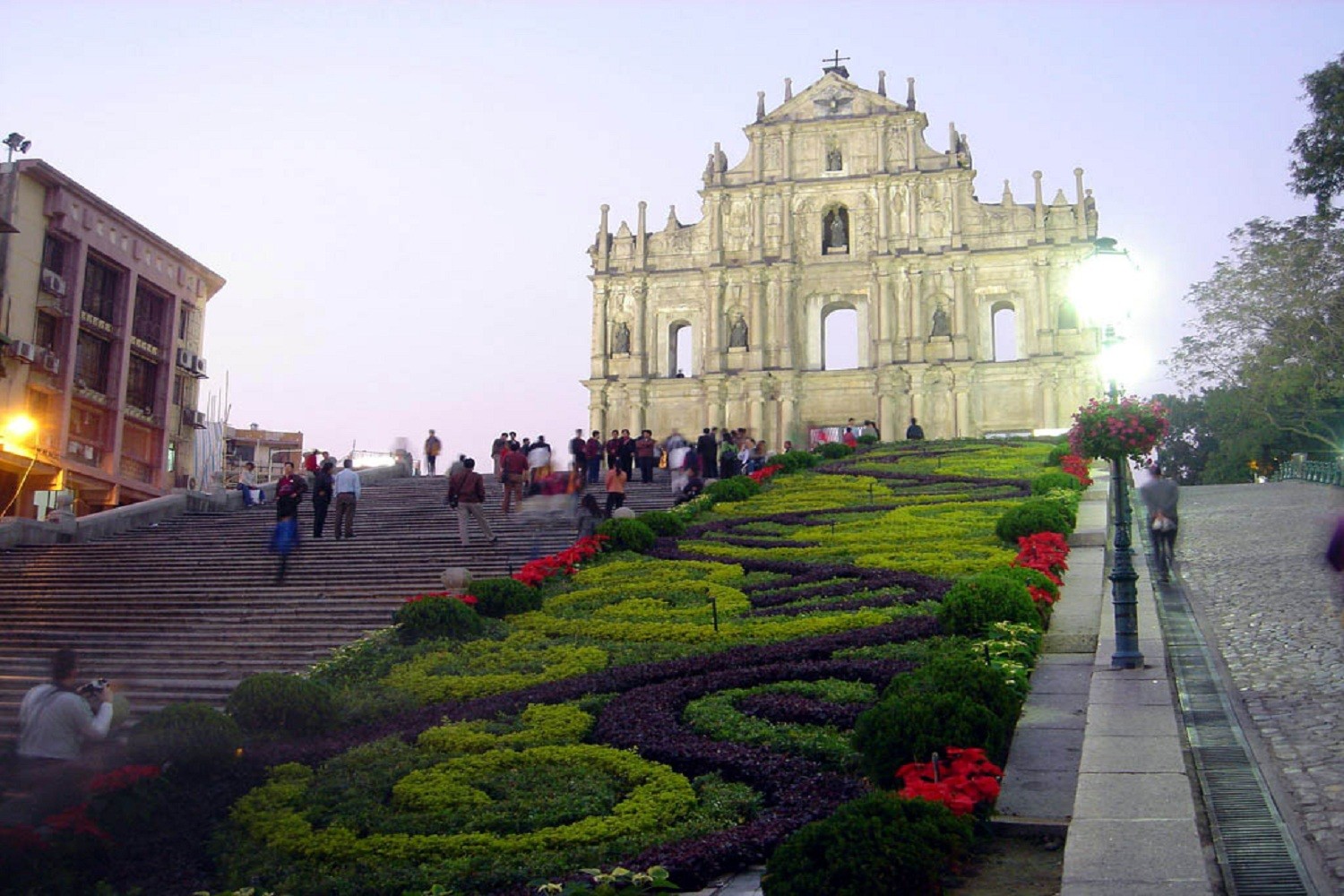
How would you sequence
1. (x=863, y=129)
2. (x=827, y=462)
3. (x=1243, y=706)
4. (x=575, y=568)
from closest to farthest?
1. (x=1243, y=706)
2. (x=575, y=568)
3. (x=827, y=462)
4. (x=863, y=129)

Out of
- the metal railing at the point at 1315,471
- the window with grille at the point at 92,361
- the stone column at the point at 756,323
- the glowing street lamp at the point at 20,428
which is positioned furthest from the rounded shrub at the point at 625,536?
the stone column at the point at 756,323

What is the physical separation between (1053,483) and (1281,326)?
58.4ft

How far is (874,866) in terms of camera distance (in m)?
5.94

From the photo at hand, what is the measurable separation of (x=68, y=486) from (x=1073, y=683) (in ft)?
109

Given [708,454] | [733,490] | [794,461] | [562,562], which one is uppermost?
[708,454]

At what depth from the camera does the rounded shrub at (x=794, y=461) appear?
3090cm

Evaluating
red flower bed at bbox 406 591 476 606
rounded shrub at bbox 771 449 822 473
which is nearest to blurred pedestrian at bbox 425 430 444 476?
rounded shrub at bbox 771 449 822 473

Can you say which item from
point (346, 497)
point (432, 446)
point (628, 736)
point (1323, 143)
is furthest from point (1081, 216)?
point (628, 736)

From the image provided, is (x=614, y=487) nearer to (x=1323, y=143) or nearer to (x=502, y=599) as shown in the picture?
(x=502, y=599)

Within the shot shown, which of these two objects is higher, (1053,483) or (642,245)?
(642,245)

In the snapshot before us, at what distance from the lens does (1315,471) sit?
3888cm

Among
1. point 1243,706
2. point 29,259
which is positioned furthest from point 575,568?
point 29,259

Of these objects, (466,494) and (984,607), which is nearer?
(984,607)

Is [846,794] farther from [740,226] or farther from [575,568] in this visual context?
[740,226]
